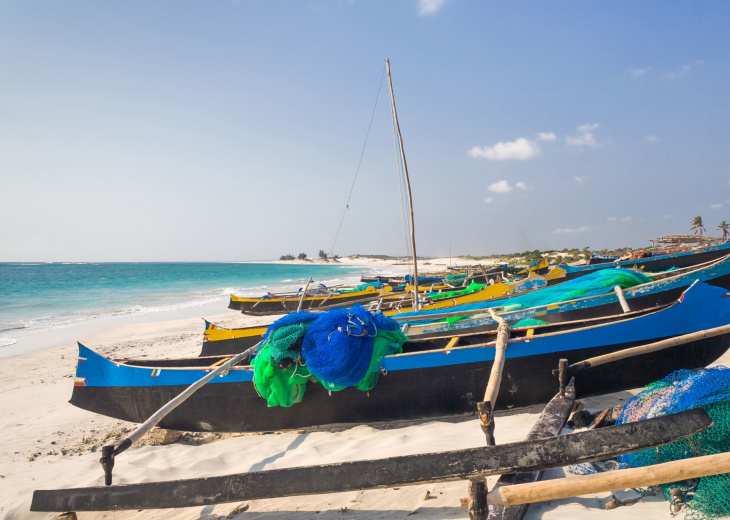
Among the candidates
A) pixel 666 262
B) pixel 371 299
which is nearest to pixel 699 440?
pixel 371 299

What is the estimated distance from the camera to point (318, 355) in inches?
176

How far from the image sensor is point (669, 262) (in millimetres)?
14578

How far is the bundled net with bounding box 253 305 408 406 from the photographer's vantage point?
4.46 m

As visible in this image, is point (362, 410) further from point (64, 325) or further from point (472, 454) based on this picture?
point (64, 325)

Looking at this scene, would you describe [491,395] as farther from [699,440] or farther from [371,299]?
[371,299]

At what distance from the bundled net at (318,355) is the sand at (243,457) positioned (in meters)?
0.61

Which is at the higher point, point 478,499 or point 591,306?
point 591,306

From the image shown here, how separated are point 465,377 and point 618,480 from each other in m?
2.61

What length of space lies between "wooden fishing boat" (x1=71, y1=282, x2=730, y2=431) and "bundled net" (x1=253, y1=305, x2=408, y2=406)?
0.19 metres

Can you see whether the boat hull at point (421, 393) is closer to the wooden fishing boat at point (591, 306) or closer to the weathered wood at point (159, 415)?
the weathered wood at point (159, 415)

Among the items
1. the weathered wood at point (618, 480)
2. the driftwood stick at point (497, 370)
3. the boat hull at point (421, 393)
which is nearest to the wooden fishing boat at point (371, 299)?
the boat hull at point (421, 393)

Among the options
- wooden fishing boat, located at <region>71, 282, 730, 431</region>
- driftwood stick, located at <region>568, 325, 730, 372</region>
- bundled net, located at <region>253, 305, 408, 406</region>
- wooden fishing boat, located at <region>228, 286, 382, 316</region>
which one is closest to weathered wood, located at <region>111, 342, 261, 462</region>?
wooden fishing boat, located at <region>71, 282, 730, 431</region>

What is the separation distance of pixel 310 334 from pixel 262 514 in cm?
186

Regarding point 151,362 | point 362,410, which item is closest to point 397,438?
point 362,410
